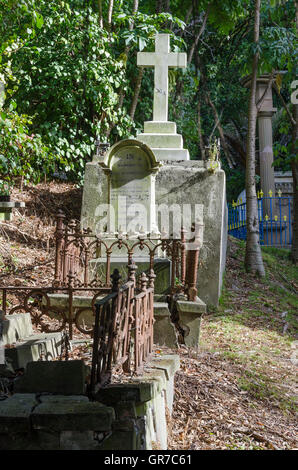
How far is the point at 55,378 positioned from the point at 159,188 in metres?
6.13

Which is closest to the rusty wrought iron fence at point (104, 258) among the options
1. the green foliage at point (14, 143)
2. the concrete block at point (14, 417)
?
the green foliage at point (14, 143)

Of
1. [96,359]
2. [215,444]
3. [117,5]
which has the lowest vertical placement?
[215,444]

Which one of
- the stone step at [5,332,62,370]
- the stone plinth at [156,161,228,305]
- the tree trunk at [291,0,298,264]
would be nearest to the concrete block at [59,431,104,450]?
the stone step at [5,332,62,370]

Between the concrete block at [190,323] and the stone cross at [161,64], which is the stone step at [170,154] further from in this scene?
the concrete block at [190,323]

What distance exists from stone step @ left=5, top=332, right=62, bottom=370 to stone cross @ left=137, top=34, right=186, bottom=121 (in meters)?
6.01

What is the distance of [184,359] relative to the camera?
229 inches

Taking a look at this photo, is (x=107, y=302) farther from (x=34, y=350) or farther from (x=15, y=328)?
(x=15, y=328)

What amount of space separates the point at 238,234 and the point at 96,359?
12735mm

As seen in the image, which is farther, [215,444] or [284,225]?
[284,225]

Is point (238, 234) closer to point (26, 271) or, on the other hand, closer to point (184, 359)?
point (26, 271)

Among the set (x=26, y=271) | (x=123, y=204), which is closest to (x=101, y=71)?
(x=123, y=204)

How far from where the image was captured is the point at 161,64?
32.2 feet

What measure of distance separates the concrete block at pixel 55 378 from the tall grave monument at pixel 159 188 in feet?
15.9

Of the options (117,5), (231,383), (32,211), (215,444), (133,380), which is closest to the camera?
(133,380)
